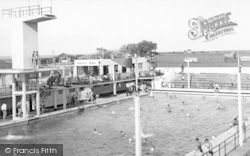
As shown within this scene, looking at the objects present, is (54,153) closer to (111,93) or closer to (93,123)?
(93,123)

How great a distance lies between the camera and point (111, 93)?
44.3 m

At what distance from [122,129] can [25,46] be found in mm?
9934

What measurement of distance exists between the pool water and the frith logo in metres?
36.5

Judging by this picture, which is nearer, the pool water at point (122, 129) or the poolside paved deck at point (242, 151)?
the poolside paved deck at point (242, 151)

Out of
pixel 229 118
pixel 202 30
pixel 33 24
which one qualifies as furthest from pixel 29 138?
pixel 202 30

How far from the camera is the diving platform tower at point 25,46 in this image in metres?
25.9

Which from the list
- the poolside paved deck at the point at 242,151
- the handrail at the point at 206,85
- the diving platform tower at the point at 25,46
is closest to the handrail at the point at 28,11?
the diving platform tower at the point at 25,46

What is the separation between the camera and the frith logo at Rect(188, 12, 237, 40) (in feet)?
226

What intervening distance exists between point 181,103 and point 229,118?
9.97 metres

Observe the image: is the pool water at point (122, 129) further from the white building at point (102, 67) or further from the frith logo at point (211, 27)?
the frith logo at point (211, 27)

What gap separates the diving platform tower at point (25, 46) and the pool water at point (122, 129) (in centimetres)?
238

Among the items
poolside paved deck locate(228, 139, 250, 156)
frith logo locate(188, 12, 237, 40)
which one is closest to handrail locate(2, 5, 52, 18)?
poolside paved deck locate(228, 139, 250, 156)

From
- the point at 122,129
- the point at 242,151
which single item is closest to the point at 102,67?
the point at 122,129

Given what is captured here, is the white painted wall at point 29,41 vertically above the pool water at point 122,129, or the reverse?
the white painted wall at point 29,41
